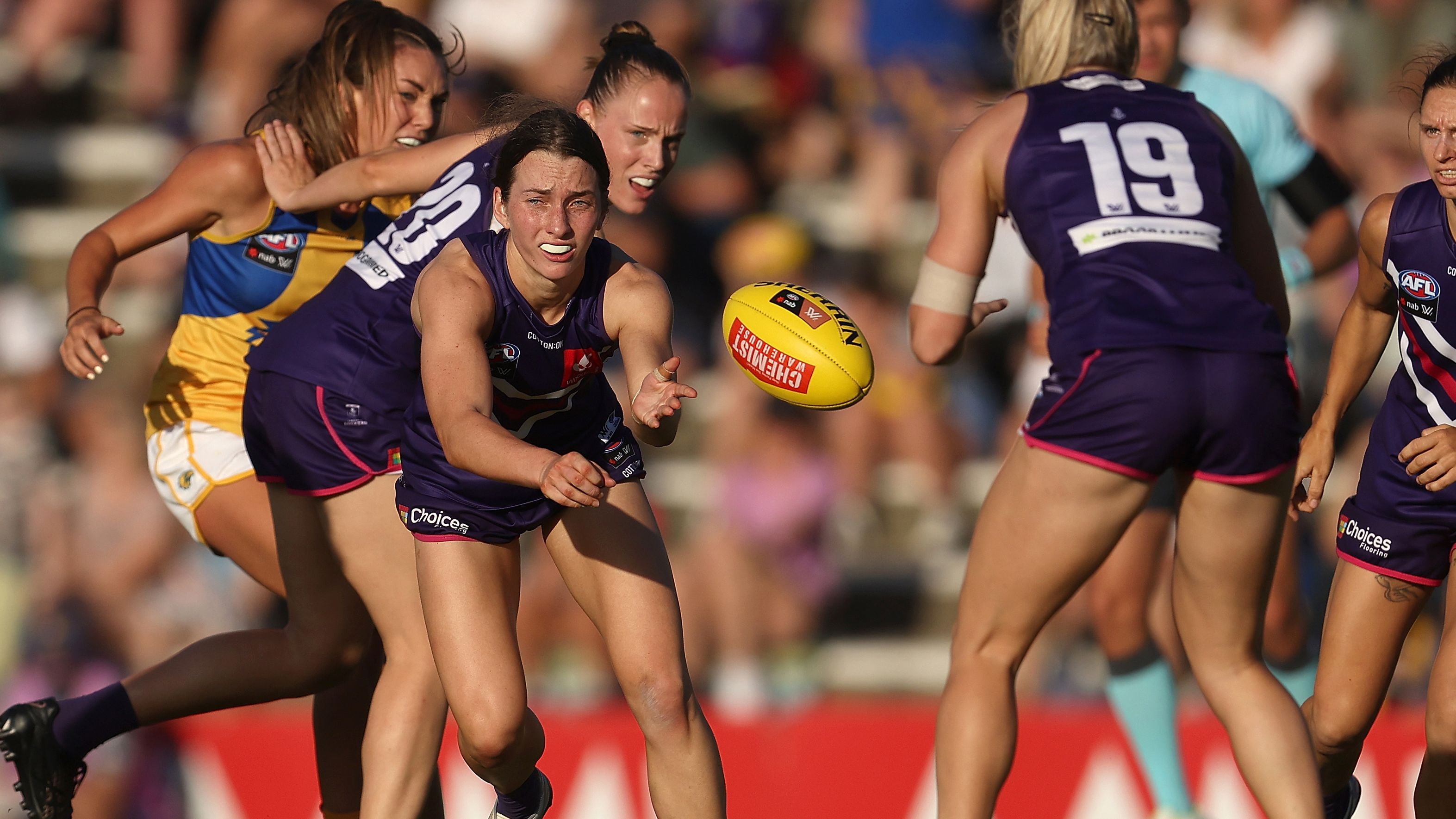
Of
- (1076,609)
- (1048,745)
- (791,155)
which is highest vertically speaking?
(791,155)

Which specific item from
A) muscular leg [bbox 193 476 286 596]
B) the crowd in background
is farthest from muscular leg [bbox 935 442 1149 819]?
the crowd in background

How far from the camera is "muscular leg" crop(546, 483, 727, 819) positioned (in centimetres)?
377

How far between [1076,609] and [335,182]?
208 inches

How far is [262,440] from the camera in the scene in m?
4.36

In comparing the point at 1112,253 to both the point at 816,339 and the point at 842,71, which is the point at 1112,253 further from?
the point at 842,71

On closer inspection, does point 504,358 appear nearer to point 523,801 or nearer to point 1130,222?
point 523,801

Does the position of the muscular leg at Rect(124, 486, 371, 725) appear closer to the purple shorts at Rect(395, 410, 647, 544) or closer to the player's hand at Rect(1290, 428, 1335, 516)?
the purple shorts at Rect(395, 410, 647, 544)

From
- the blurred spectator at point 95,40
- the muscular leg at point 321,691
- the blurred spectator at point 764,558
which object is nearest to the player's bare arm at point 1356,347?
the muscular leg at point 321,691

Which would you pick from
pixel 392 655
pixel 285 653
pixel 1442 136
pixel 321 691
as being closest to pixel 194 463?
pixel 285 653

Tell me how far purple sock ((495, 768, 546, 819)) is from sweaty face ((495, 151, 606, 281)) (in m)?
1.48

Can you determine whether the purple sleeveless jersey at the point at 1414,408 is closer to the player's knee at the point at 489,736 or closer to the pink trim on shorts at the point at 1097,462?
the pink trim on shorts at the point at 1097,462

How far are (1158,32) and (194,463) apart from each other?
331 cm

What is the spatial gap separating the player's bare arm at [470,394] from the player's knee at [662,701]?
0.49 m

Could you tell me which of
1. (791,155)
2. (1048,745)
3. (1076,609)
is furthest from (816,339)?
(791,155)
